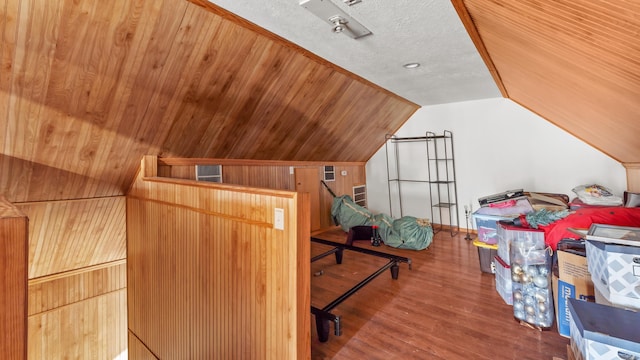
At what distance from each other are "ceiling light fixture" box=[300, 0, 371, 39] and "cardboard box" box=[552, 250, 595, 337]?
2.34 meters

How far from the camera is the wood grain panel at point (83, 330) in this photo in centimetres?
322

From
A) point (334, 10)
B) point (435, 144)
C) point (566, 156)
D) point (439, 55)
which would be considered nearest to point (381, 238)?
point (435, 144)

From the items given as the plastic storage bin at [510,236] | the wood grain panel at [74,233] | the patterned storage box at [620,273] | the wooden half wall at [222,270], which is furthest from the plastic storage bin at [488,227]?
the wood grain panel at [74,233]

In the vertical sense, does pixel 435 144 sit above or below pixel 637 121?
above

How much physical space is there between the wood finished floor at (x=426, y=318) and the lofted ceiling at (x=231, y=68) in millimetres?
1779

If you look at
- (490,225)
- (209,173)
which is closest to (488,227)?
(490,225)

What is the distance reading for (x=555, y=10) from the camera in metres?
1.27

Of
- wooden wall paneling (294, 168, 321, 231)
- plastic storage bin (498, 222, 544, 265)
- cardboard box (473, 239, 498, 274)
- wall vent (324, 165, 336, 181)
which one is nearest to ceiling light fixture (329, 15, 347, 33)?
plastic storage bin (498, 222, 544, 265)

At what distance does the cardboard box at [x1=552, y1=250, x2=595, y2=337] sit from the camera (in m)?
1.99

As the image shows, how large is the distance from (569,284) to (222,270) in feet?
8.22

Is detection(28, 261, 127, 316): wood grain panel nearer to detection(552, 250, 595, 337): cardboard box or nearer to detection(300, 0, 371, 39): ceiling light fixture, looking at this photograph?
detection(300, 0, 371, 39): ceiling light fixture

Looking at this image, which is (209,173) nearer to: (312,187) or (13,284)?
(312,187)

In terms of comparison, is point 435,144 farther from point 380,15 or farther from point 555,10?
point 555,10

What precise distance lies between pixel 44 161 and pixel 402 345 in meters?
3.41
